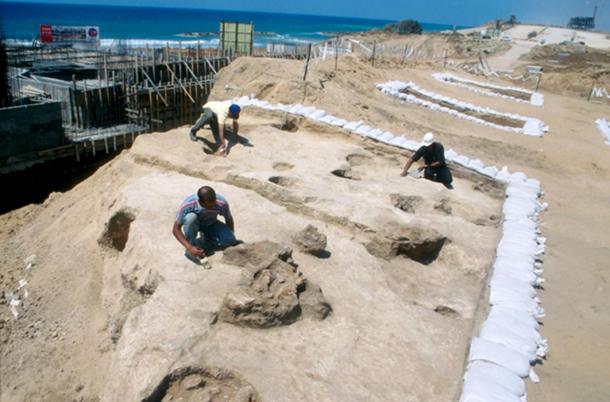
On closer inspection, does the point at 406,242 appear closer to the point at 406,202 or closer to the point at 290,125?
the point at 406,202

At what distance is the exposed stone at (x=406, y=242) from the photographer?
6664mm

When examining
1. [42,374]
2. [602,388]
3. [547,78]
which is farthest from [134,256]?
[547,78]

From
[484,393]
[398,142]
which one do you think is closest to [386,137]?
[398,142]

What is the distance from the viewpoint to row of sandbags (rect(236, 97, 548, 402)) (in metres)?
4.38

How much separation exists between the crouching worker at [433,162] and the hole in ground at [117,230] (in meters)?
5.11

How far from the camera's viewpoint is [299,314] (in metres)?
4.74

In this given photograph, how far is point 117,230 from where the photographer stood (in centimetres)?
693

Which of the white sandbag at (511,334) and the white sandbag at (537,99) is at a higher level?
the white sandbag at (537,99)

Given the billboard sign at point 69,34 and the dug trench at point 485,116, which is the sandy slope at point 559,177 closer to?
the dug trench at point 485,116

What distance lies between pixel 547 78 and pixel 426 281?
24762 millimetres

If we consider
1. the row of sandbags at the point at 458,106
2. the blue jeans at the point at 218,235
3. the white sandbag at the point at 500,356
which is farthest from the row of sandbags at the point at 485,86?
the blue jeans at the point at 218,235

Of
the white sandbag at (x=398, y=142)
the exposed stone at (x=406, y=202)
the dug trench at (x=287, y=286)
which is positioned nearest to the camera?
the dug trench at (x=287, y=286)

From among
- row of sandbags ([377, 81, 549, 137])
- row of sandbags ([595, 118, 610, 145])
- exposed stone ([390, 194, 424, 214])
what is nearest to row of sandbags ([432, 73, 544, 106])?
row of sandbags ([595, 118, 610, 145])

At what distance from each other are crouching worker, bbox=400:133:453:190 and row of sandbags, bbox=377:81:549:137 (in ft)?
22.0
